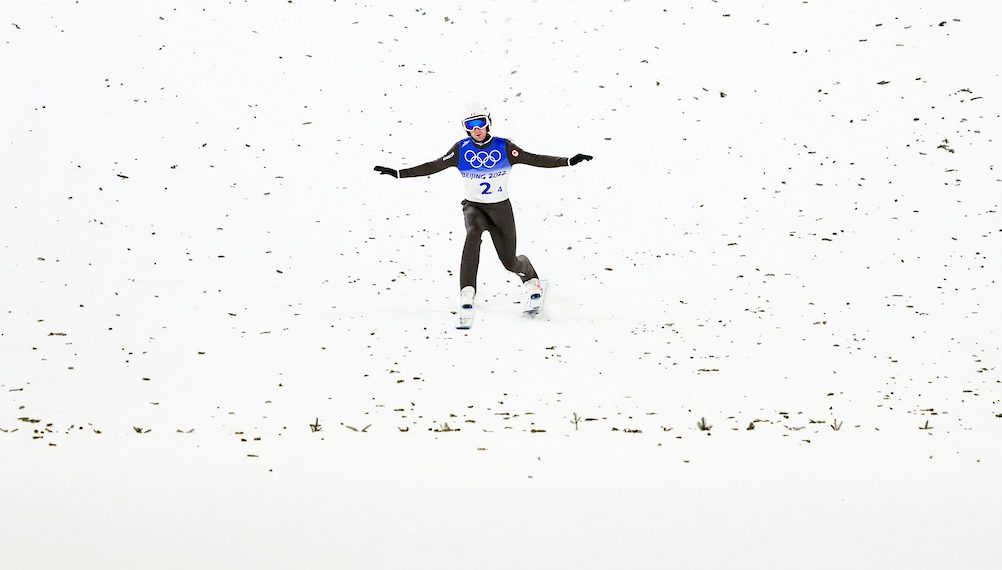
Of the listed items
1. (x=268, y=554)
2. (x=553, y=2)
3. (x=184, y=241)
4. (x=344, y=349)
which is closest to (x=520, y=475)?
(x=268, y=554)

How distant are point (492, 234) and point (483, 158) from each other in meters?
0.62

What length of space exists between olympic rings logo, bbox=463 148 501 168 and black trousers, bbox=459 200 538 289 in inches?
12.4

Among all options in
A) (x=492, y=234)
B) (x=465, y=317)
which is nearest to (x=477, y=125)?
(x=492, y=234)

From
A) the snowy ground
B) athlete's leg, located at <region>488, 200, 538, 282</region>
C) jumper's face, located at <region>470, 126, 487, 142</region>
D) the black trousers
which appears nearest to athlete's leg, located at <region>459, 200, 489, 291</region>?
the black trousers

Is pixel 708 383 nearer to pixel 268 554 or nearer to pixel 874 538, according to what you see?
pixel 874 538

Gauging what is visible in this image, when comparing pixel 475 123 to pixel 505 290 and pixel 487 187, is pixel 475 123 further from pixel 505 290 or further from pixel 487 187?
pixel 505 290

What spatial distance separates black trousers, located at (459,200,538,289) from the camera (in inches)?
349

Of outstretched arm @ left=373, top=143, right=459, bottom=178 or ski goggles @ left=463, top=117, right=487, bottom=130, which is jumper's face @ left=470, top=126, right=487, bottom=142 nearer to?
ski goggles @ left=463, top=117, right=487, bottom=130

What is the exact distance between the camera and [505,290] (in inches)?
387

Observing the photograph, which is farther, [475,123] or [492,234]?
[492,234]

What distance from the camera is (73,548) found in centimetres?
436

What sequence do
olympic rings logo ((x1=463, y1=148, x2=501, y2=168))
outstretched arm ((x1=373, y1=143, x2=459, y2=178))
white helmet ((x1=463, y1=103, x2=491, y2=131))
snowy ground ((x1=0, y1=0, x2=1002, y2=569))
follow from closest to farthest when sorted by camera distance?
1. snowy ground ((x1=0, y1=0, x2=1002, y2=569))
2. white helmet ((x1=463, y1=103, x2=491, y2=131))
3. olympic rings logo ((x1=463, y1=148, x2=501, y2=168))
4. outstretched arm ((x1=373, y1=143, x2=459, y2=178))

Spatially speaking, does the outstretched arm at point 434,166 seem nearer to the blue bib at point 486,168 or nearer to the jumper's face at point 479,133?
the blue bib at point 486,168

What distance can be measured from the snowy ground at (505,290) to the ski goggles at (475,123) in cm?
144
